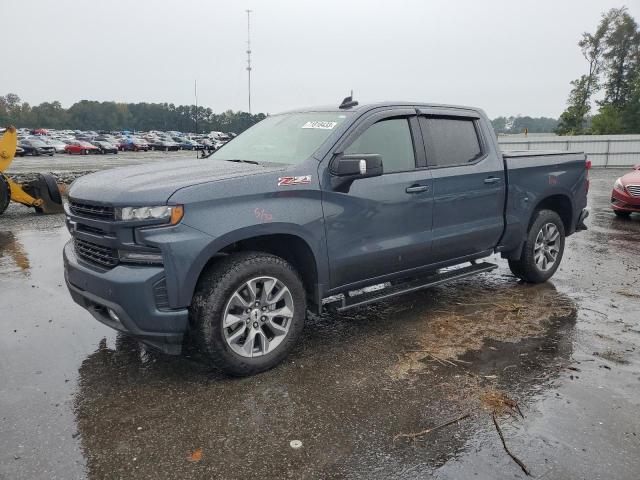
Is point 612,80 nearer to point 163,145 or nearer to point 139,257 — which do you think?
point 163,145

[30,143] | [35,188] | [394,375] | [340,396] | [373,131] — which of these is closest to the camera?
[340,396]

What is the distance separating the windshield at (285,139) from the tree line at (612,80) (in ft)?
168

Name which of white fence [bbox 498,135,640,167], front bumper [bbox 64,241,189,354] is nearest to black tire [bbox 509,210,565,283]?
front bumper [bbox 64,241,189,354]

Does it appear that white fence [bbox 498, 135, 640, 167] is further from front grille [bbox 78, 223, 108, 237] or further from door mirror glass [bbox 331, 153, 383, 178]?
front grille [bbox 78, 223, 108, 237]

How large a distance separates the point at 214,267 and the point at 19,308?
2878 millimetres

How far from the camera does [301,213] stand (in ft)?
12.5

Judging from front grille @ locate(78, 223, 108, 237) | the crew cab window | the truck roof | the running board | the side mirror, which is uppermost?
the truck roof

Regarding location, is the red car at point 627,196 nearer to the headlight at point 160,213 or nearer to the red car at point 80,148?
the headlight at point 160,213

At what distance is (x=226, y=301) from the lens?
3.52 metres

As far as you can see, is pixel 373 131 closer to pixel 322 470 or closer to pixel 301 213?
pixel 301 213

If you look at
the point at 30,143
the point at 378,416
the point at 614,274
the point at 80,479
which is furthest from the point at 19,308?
the point at 30,143

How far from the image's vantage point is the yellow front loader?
1109cm

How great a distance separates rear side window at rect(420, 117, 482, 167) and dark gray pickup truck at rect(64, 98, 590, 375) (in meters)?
0.01

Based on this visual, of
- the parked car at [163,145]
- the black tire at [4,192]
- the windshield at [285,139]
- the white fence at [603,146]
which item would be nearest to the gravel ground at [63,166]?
the black tire at [4,192]
